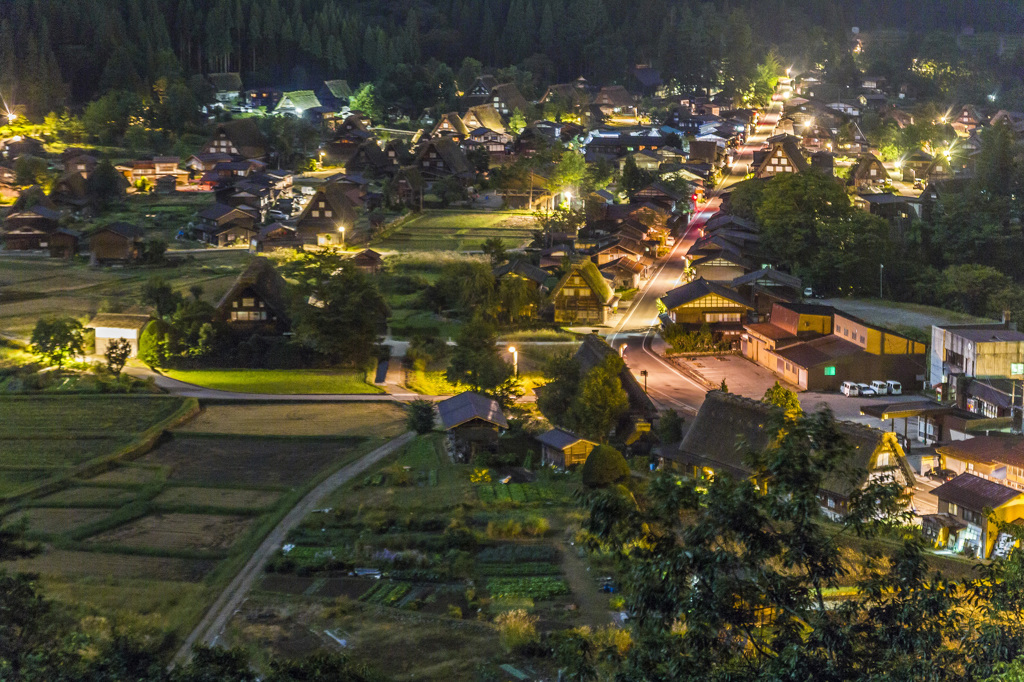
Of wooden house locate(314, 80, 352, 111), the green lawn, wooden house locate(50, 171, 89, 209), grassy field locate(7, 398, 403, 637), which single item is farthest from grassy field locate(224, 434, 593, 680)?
wooden house locate(314, 80, 352, 111)

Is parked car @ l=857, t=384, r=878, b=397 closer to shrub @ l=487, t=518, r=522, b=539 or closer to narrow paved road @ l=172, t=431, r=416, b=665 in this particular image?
narrow paved road @ l=172, t=431, r=416, b=665

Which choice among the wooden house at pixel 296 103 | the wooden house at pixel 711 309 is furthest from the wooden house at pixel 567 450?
the wooden house at pixel 296 103

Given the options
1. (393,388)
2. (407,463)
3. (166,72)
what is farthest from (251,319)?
(166,72)

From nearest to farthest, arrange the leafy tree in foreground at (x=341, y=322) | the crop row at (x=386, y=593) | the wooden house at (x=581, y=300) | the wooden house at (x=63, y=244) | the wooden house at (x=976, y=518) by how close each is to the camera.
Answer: the crop row at (x=386, y=593), the wooden house at (x=976, y=518), the leafy tree in foreground at (x=341, y=322), the wooden house at (x=581, y=300), the wooden house at (x=63, y=244)

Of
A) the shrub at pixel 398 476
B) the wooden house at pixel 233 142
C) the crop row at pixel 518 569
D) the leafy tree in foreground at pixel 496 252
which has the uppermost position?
the wooden house at pixel 233 142

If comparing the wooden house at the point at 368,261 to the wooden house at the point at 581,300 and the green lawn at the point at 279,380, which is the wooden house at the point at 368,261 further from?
the green lawn at the point at 279,380

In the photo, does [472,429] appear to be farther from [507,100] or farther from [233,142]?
[507,100]

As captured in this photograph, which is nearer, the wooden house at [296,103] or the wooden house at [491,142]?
the wooden house at [491,142]

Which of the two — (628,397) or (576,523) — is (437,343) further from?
(576,523)
